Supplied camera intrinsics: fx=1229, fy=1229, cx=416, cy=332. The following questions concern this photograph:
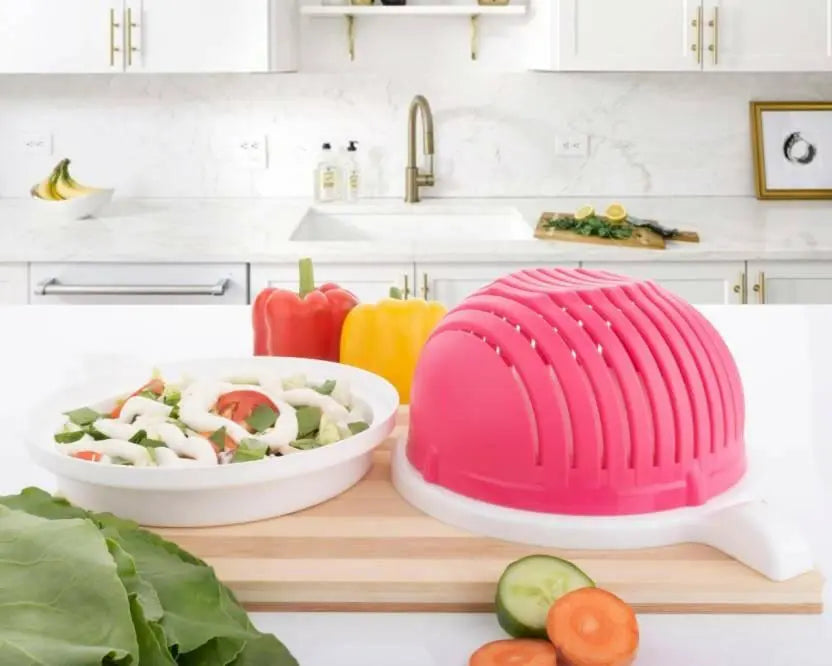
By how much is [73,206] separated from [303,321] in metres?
2.13

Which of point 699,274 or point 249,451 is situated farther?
point 699,274

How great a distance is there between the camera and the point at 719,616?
901mm

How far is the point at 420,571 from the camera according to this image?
3.04 ft

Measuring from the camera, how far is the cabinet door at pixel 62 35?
3311 millimetres

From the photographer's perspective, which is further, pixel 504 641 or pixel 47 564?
pixel 504 641

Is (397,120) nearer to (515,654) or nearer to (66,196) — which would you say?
(66,196)

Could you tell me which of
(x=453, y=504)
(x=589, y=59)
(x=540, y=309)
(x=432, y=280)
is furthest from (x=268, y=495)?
(x=589, y=59)

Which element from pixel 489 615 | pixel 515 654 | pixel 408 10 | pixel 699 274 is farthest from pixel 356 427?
pixel 408 10

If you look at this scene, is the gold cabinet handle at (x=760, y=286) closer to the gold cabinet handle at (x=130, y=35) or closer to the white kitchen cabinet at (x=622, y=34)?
the white kitchen cabinet at (x=622, y=34)

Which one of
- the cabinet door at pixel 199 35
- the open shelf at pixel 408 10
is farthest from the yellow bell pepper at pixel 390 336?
the open shelf at pixel 408 10

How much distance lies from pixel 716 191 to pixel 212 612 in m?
3.37

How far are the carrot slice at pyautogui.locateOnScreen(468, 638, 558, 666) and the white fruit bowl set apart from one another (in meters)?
2.84

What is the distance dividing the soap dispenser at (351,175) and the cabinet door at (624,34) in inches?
28.5

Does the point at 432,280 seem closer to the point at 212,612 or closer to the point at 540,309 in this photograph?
the point at 540,309
